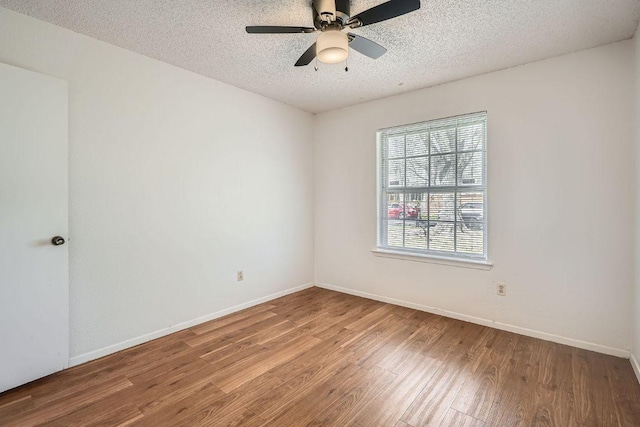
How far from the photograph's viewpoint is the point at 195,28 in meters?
2.30

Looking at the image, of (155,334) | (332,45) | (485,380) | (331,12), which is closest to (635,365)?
(485,380)

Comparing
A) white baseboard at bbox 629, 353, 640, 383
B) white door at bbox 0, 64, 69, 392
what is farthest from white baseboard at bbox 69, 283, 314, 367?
white baseboard at bbox 629, 353, 640, 383

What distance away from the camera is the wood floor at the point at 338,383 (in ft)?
5.84

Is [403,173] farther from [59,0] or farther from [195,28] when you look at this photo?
[59,0]

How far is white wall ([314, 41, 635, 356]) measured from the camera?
2.46m

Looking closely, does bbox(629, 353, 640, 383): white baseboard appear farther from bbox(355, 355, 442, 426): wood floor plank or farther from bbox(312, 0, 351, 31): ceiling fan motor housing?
bbox(312, 0, 351, 31): ceiling fan motor housing

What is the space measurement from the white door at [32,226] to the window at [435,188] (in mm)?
3126

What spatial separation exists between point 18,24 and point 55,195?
118 centimetres

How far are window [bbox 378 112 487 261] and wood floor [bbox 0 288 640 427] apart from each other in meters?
0.95

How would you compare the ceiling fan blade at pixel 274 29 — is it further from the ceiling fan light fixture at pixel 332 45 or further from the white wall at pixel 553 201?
the white wall at pixel 553 201

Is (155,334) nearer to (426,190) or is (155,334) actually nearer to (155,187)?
(155,187)

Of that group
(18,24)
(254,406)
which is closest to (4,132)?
(18,24)

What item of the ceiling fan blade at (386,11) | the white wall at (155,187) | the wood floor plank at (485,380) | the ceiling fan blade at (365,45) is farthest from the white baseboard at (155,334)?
the ceiling fan blade at (386,11)

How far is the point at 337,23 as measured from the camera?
1.97 meters
